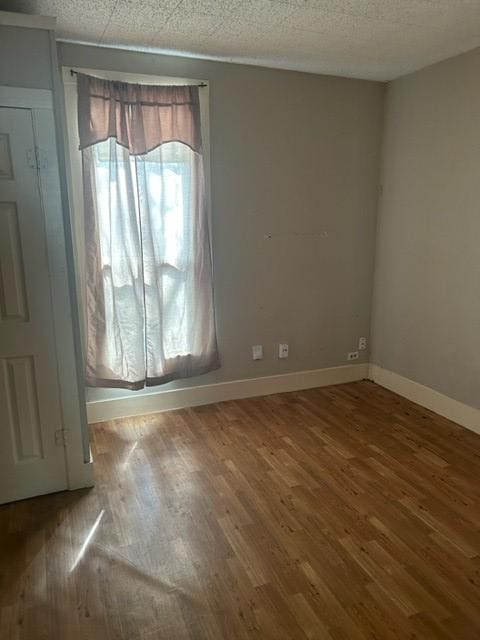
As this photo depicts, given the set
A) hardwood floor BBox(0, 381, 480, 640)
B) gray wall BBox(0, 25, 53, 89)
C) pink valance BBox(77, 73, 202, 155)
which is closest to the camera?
hardwood floor BBox(0, 381, 480, 640)

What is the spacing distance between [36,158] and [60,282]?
1.94ft

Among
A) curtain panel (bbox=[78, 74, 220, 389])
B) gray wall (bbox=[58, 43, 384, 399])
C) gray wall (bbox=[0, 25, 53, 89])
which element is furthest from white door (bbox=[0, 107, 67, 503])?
gray wall (bbox=[58, 43, 384, 399])

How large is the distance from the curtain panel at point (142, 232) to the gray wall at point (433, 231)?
1.59 metres

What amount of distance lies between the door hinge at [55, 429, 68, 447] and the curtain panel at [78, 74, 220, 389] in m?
0.77

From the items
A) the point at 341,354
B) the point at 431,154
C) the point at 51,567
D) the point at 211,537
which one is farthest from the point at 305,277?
the point at 51,567

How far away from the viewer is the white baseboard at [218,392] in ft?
10.7

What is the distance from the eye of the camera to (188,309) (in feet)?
10.8

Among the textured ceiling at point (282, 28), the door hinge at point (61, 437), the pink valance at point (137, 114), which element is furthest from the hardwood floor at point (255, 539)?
the textured ceiling at point (282, 28)

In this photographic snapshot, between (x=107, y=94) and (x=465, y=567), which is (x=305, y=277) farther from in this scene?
(x=465, y=567)

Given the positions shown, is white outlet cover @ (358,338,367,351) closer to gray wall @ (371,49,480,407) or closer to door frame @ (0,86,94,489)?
gray wall @ (371,49,480,407)

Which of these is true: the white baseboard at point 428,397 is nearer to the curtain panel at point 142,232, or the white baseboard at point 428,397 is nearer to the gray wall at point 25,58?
the curtain panel at point 142,232

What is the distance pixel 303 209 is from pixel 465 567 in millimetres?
2610

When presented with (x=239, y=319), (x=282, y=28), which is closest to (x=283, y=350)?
(x=239, y=319)

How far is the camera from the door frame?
2084mm
